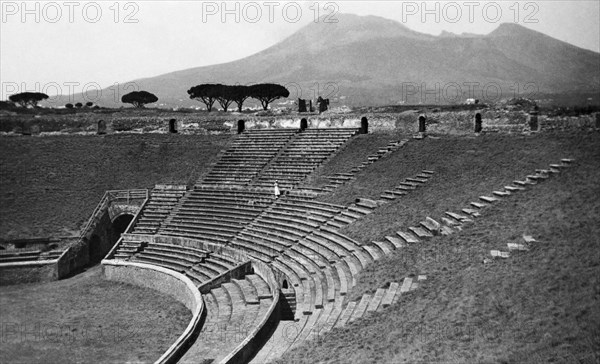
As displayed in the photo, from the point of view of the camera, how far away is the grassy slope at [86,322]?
1638 centimetres

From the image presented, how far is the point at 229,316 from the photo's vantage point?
1689cm

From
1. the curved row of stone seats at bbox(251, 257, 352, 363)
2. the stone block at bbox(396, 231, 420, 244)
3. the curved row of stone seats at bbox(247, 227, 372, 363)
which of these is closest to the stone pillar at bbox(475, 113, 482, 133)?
the curved row of stone seats at bbox(247, 227, 372, 363)

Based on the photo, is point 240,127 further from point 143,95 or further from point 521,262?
point 143,95

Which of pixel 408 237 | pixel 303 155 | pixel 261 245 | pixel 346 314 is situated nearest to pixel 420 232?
pixel 408 237

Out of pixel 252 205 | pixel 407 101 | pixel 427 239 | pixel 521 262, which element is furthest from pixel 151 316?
pixel 407 101

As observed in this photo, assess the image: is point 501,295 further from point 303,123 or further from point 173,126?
point 173,126

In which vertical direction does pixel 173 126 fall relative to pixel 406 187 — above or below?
above

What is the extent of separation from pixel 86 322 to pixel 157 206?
11.7 metres

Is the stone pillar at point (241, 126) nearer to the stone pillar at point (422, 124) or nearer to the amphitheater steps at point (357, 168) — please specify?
the amphitheater steps at point (357, 168)

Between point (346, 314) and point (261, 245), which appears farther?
point (261, 245)

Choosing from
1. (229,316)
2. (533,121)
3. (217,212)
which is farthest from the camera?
A: (217,212)

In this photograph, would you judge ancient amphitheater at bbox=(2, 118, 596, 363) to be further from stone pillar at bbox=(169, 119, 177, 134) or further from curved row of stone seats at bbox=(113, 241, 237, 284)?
stone pillar at bbox=(169, 119, 177, 134)

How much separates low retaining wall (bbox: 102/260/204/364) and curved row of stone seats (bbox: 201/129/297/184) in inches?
348

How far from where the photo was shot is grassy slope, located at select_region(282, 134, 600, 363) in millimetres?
8719
